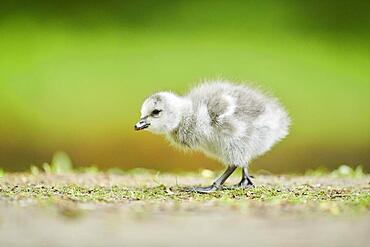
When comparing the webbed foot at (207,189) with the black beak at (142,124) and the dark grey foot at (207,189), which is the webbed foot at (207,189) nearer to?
the dark grey foot at (207,189)

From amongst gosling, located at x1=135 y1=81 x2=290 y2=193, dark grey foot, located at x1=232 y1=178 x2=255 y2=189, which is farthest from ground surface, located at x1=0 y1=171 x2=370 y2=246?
gosling, located at x1=135 y1=81 x2=290 y2=193

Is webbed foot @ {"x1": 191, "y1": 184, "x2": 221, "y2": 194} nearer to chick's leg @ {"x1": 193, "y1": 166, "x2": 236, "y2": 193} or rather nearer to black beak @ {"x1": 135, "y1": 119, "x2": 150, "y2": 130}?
chick's leg @ {"x1": 193, "y1": 166, "x2": 236, "y2": 193}

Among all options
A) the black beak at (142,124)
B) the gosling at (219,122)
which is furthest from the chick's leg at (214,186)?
the black beak at (142,124)

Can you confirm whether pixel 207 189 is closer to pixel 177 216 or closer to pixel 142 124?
pixel 142 124

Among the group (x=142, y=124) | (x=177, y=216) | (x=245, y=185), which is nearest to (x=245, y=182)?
(x=245, y=185)

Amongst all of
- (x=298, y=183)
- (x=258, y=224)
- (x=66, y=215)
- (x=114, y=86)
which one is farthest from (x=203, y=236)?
(x=114, y=86)

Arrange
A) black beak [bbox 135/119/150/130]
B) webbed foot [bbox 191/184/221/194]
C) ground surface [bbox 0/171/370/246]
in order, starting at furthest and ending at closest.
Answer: black beak [bbox 135/119/150/130] < webbed foot [bbox 191/184/221/194] < ground surface [bbox 0/171/370/246]
